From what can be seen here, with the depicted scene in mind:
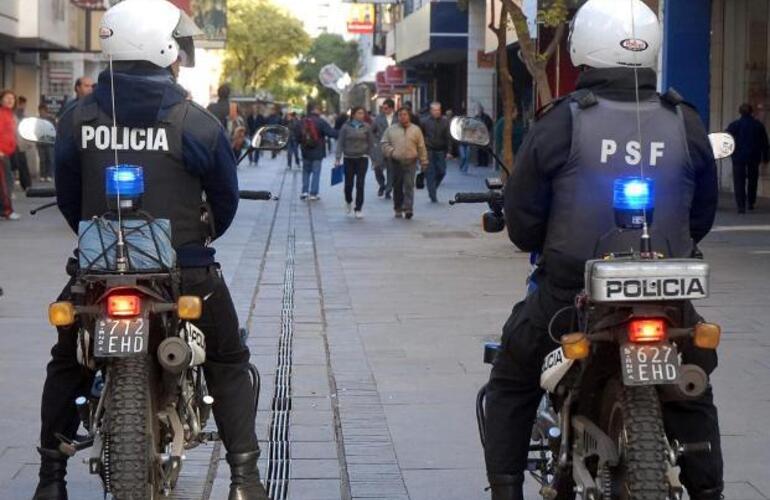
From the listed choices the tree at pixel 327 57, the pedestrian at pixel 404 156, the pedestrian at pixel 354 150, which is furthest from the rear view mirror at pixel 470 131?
the tree at pixel 327 57

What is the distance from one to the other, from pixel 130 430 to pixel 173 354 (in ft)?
0.96

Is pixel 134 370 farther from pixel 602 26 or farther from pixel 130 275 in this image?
pixel 602 26

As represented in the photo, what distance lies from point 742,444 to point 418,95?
200 feet

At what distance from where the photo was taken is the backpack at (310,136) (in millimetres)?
25422

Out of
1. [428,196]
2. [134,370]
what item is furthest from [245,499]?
[428,196]

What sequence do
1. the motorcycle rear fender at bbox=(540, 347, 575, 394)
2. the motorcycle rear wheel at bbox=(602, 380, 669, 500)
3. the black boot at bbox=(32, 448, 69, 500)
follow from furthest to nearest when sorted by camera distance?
1. the black boot at bbox=(32, 448, 69, 500)
2. the motorcycle rear fender at bbox=(540, 347, 575, 394)
3. the motorcycle rear wheel at bbox=(602, 380, 669, 500)

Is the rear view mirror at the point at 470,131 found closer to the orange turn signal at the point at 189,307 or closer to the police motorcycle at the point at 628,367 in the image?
the police motorcycle at the point at 628,367

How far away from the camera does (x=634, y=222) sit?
455cm

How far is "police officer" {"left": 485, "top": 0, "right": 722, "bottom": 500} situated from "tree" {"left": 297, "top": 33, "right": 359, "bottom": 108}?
114232 mm

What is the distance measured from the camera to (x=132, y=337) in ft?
15.3

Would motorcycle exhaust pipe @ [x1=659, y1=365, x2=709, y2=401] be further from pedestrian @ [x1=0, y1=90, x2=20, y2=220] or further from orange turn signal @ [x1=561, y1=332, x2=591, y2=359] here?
pedestrian @ [x1=0, y1=90, x2=20, y2=220]

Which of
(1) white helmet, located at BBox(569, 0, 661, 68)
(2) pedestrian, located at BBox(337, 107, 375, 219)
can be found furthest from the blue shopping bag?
(1) white helmet, located at BBox(569, 0, 661, 68)

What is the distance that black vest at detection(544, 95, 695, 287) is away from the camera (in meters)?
4.68

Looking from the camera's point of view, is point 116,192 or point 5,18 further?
point 5,18
